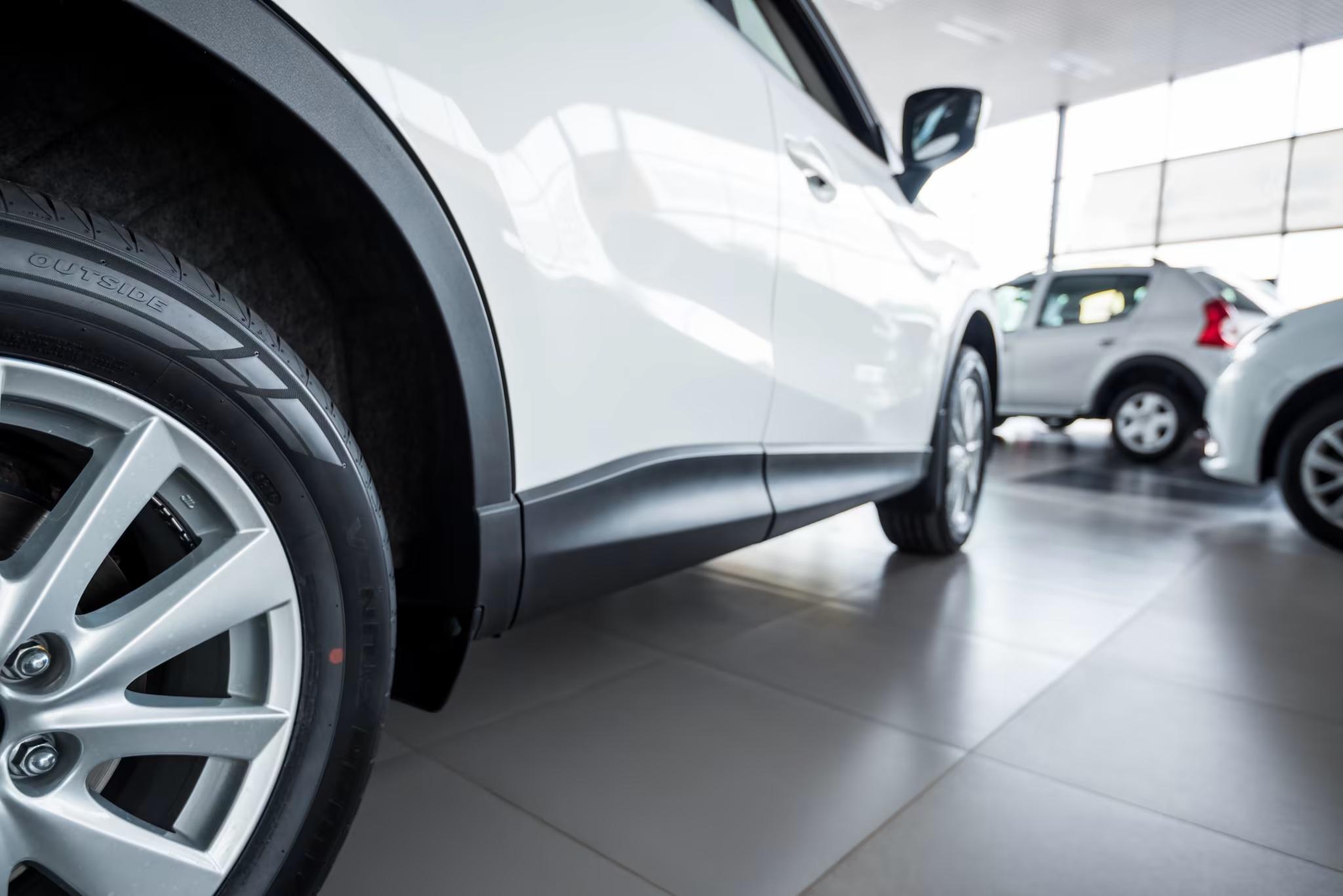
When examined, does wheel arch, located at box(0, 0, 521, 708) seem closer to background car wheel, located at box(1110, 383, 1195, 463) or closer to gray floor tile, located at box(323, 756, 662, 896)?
gray floor tile, located at box(323, 756, 662, 896)

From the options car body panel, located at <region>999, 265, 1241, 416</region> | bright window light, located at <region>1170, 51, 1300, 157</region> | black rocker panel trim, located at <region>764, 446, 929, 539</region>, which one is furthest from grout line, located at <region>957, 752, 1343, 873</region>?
bright window light, located at <region>1170, 51, 1300, 157</region>

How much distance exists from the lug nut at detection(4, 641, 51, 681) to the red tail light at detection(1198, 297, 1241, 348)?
226 inches

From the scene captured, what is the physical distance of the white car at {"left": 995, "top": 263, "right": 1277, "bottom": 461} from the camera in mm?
5113

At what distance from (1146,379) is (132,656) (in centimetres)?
582

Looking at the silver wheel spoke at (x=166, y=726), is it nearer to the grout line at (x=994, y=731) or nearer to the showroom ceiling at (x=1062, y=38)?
the grout line at (x=994, y=731)

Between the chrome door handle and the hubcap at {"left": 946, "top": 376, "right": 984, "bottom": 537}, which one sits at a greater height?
the chrome door handle

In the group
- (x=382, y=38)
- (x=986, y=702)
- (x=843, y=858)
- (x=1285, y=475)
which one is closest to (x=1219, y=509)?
(x=1285, y=475)

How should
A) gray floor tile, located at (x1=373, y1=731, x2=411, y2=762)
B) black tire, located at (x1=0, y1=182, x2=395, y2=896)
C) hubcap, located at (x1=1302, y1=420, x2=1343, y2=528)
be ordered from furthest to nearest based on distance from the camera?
hubcap, located at (x1=1302, y1=420, x2=1343, y2=528) < gray floor tile, located at (x1=373, y1=731, x2=411, y2=762) < black tire, located at (x1=0, y1=182, x2=395, y2=896)

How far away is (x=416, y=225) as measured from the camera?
856 millimetres

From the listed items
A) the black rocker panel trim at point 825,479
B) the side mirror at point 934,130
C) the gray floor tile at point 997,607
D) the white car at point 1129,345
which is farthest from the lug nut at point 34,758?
the white car at point 1129,345

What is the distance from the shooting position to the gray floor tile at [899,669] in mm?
1537

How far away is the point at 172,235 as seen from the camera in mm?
901

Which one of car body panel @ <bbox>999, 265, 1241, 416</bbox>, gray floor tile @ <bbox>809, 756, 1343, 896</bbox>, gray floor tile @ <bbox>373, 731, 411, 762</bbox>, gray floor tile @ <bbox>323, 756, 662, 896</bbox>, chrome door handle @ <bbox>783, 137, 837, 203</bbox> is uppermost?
chrome door handle @ <bbox>783, 137, 837, 203</bbox>

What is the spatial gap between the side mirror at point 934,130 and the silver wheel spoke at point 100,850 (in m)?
1.85
